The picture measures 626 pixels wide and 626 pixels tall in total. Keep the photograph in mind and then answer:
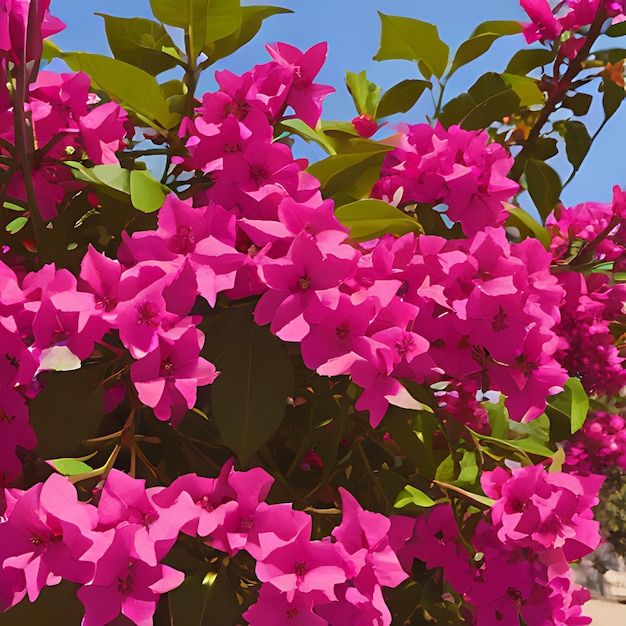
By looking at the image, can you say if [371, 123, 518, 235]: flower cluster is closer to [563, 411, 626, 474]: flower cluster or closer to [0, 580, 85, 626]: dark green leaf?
[0, 580, 85, 626]: dark green leaf

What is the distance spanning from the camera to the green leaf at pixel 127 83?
1.51 ft

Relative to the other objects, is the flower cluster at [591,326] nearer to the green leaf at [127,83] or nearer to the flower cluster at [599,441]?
the flower cluster at [599,441]

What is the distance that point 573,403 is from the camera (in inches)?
22.6

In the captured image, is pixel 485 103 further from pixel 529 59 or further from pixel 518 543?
pixel 518 543

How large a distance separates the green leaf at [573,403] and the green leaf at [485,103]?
25cm

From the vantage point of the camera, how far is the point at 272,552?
36 cm

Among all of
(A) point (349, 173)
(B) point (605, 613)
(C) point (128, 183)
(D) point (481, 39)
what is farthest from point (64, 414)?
(B) point (605, 613)

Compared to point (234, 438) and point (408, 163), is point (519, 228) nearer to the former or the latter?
point (408, 163)

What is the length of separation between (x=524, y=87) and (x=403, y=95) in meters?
0.11

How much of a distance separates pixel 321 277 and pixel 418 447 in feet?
0.59

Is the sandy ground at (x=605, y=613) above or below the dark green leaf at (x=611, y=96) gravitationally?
below

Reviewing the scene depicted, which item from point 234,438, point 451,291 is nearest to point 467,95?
point 451,291

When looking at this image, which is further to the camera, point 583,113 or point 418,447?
point 583,113

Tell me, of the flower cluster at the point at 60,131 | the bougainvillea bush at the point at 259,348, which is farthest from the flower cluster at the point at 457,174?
the flower cluster at the point at 60,131
